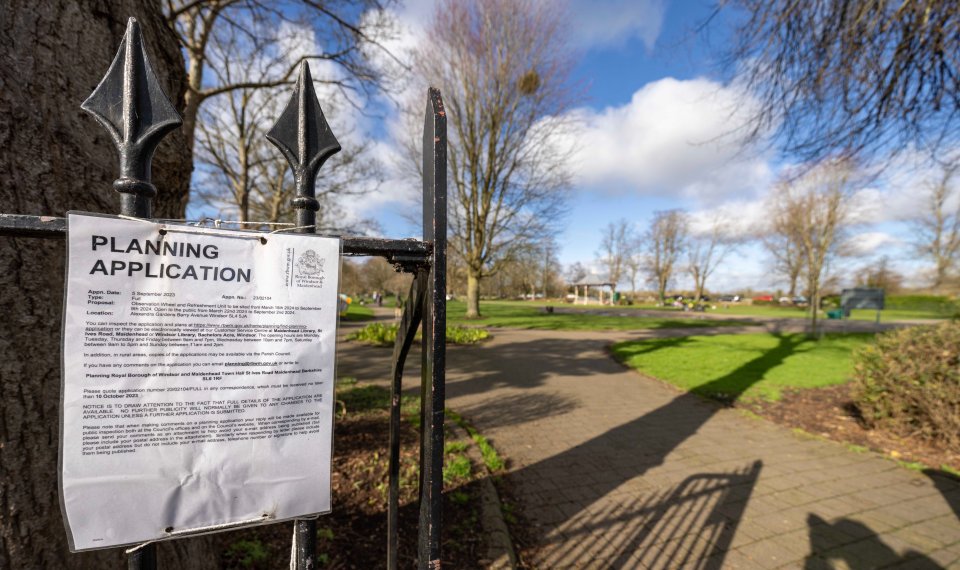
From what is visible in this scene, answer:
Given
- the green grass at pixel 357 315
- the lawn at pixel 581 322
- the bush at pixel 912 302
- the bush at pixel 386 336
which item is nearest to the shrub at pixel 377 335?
the bush at pixel 386 336

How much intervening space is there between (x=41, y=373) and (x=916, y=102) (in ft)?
25.4

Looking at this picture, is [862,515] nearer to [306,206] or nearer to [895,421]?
[895,421]

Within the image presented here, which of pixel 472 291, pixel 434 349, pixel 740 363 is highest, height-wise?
pixel 472 291

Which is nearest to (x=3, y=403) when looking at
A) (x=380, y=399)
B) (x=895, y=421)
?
(x=380, y=399)

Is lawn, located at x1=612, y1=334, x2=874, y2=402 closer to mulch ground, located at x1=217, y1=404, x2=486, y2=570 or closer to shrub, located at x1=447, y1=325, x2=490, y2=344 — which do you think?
shrub, located at x1=447, y1=325, x2=490, y2=344

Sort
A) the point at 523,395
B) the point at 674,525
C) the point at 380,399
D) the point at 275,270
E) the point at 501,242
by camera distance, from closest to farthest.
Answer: the point at 275,270 < the point at 674,525 < the point at 380,399 < the point at 523,395 < the point at 501,242

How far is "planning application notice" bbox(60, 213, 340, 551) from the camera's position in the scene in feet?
2.58

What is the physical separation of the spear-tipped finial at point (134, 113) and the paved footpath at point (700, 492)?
2.79m

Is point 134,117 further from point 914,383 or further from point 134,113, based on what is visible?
point 914,383

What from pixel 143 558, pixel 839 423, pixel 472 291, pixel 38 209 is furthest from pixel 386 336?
pixel 143 558

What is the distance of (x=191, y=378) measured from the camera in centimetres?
85

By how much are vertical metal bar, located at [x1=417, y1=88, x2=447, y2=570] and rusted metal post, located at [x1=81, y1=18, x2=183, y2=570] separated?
604 millimetres

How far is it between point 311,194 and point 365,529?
2.40m

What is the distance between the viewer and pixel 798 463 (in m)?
3.94
